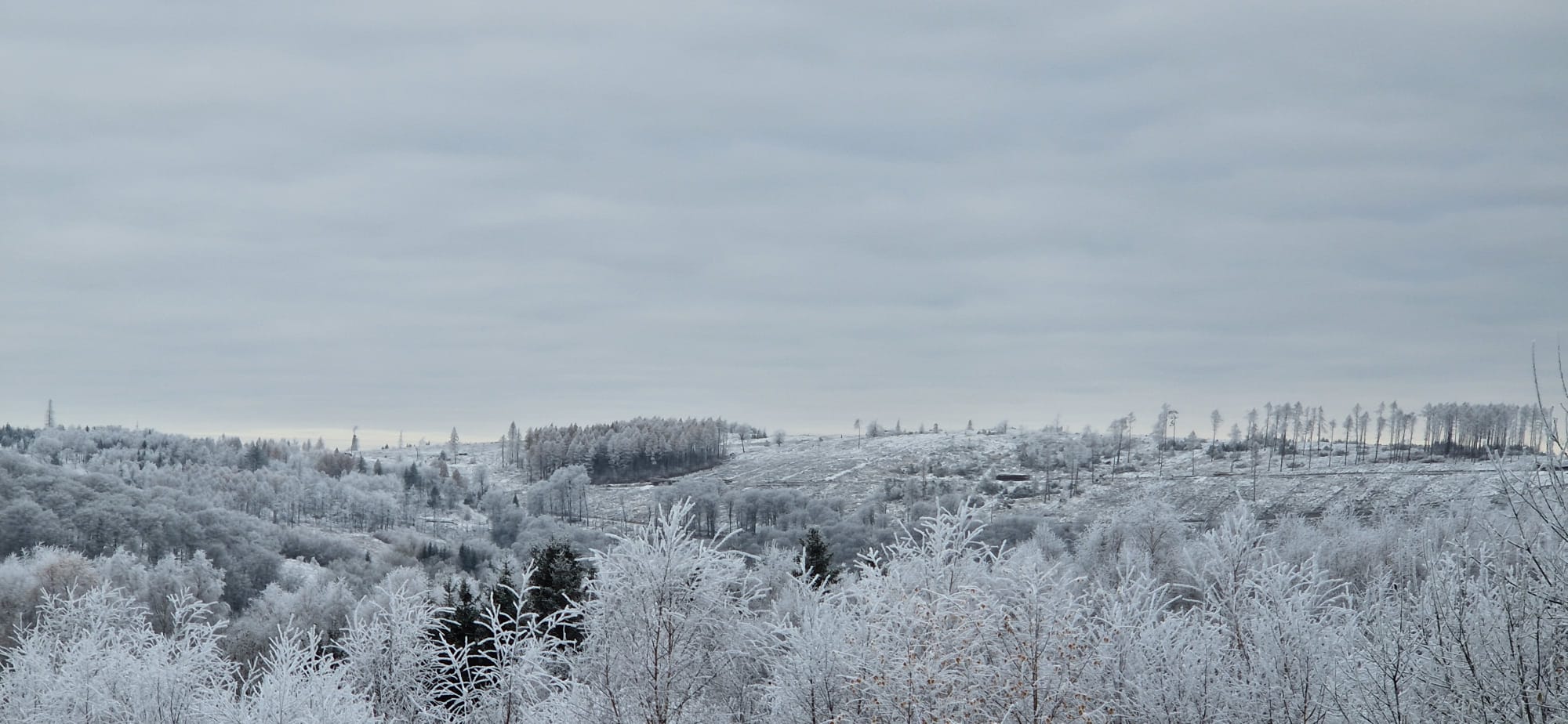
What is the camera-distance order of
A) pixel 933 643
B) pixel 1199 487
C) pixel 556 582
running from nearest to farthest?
1. pixel 933 643
2. pixel 556 582
3. pixel 1199 487

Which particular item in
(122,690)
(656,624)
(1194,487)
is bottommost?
(1194,487)

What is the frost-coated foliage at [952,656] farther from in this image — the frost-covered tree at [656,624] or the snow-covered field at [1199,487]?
the snow-covered field at [1199,487]

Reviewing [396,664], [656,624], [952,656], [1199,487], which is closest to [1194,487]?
[1199,487]

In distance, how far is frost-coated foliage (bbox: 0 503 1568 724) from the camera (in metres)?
13.1

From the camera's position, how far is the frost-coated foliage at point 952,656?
13078mm

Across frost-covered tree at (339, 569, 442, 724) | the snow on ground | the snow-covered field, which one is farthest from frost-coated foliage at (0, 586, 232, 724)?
the snow on ground

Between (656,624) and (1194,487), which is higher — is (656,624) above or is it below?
above

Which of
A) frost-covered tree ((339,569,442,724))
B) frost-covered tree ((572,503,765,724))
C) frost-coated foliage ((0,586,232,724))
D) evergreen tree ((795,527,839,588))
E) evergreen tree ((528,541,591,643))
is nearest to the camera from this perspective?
frost-covered tree ((572,503,765,724))

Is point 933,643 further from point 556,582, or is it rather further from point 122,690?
point 556,582

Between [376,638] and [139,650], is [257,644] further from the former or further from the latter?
[376,638]

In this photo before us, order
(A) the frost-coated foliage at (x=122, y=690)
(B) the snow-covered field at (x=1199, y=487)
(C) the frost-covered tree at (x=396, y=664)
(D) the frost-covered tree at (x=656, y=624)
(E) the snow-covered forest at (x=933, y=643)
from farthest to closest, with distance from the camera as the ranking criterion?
1. (B) the snow-covered field at (x=1199, y=487)
2. (C) the frost-covered tree at (x=396, y=664)
3. (A) the frost-coated foliage at (x=122, y=690)
4. (D) the frost-covered tree at (x=656, y=624)
5. (E) the snow-covered forest at (x=933, y=643)

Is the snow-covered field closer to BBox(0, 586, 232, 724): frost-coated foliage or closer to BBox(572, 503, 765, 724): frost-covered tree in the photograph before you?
BBox(572, 503, 765, 724): frost-covered tree

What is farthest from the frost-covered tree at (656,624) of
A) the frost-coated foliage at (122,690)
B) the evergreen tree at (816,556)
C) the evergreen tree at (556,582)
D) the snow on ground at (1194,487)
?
the snow on ground at (1194,487)

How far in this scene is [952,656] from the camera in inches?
739
